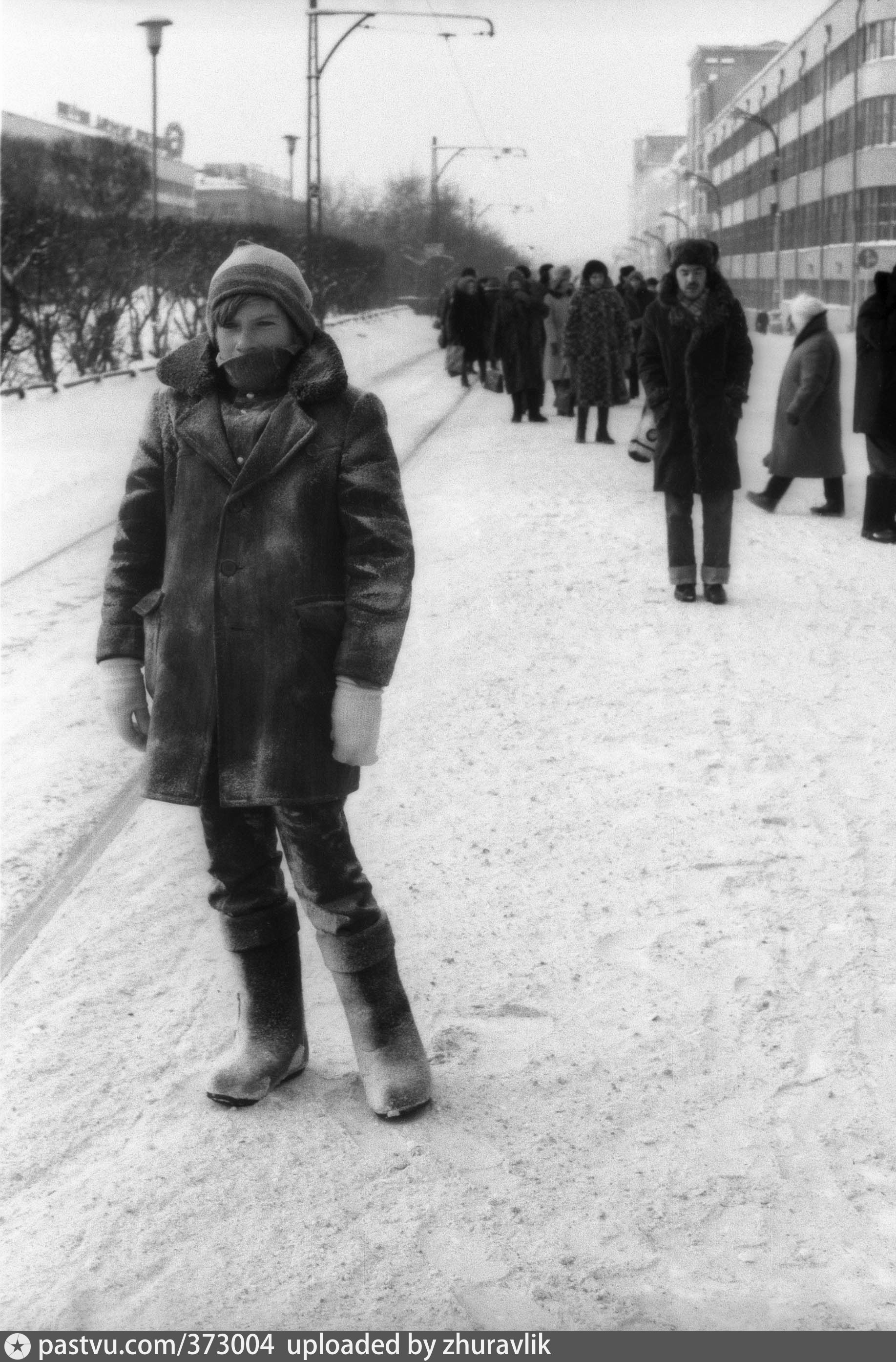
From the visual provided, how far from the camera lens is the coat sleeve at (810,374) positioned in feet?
33.5

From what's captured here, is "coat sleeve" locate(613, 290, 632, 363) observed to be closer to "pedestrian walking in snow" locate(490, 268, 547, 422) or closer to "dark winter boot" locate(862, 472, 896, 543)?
"pedestrian walking in snow" locate(490, 268, 547, 422)

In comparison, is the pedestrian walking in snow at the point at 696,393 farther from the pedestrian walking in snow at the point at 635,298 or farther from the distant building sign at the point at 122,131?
the distant building sign at the point at 122,131

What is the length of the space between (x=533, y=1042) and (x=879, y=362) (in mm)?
6562

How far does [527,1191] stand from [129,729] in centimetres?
109

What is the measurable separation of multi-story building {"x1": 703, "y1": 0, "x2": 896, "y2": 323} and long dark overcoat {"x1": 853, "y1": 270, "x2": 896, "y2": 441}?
19.4 m

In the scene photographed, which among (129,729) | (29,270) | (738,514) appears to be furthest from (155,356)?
(129,729)

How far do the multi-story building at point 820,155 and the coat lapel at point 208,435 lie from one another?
86.1ft

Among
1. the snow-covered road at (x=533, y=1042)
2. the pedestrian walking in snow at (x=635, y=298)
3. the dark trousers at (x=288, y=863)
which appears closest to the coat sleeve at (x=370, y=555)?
the dark trousers at (x=288, y=863)

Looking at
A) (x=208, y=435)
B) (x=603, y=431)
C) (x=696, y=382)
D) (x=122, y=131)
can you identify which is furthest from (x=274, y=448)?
(x=122, y=131)

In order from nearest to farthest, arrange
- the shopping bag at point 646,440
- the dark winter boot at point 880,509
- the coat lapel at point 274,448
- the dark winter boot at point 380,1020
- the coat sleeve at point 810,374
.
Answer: the coat lapel at point 274,448 → the dark winter boot at point 380,1020 → the shopping bag at point 646,440 → the dark winter boot at point 880,509 → the coat sleeve at point 810,374

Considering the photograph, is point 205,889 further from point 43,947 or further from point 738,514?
point 738,514

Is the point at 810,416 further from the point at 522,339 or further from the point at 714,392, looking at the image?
the point at 522,339

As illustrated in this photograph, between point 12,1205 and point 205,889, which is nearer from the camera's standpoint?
point 12,1205

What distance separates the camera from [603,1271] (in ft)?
8.86
